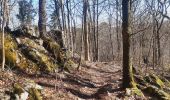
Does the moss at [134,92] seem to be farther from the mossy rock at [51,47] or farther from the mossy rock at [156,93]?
the mossy rock at [51,47]

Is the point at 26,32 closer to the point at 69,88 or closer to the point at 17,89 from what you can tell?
the point at 69,88

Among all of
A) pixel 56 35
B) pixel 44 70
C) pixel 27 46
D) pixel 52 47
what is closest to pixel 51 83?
pixel 44 70

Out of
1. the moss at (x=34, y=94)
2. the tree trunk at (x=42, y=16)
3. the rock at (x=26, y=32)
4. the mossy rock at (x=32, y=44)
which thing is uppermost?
the tree trunk at (x=42, y=16)

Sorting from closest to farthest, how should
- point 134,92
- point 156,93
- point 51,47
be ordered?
point 134,92, point 156,93, point 51,47

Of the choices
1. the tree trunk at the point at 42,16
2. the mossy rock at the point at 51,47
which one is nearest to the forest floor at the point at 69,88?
the mossy rock at the point at 51,47

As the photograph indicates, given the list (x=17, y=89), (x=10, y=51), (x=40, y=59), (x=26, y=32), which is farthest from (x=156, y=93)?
(x=17, y=89)

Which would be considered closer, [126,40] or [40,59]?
[126,40]

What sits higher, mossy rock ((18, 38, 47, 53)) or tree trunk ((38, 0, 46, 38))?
tree trunk ((38, 0, 46, 38))

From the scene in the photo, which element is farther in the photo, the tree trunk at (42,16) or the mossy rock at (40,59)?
the tree trunk at (42,16)

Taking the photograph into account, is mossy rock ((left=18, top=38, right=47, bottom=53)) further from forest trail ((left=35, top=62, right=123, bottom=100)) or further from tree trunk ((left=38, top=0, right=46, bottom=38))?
tree trunk ((left=38, top=0, right=46, bottom=38))

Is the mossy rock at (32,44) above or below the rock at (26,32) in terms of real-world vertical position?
below

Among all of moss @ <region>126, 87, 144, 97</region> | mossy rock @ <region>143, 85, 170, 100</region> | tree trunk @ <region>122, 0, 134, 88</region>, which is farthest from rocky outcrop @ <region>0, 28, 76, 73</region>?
mossy rock @ <region>143, 85, 170, 100</region>

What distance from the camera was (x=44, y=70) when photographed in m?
15.4

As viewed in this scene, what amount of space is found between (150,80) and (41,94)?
8470 millimetres
